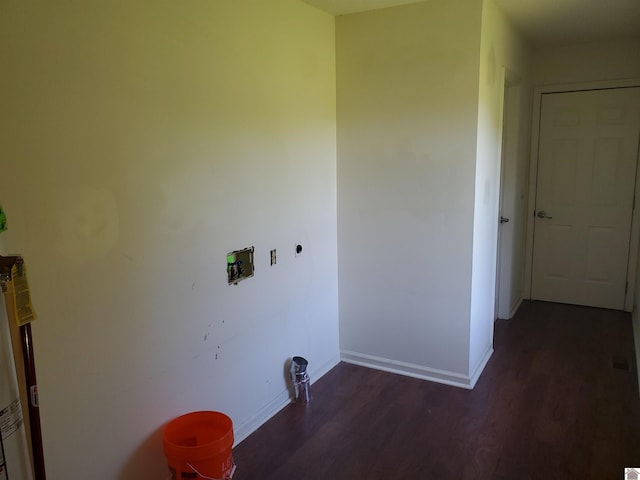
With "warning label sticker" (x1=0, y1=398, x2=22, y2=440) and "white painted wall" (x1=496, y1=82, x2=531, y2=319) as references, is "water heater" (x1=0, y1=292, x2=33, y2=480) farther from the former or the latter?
"white painted wall" (x1=496, y1=82, x2=531, y2=319)

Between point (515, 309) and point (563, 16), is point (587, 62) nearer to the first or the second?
point (563, 16)

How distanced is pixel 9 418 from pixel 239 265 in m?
1.21

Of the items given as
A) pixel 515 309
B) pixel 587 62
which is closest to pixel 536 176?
pixel 587 62

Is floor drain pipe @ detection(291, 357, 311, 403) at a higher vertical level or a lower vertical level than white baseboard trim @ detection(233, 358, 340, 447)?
higher

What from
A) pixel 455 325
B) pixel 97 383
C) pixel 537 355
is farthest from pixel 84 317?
pixel 537 355

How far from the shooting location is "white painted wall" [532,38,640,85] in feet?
13.4

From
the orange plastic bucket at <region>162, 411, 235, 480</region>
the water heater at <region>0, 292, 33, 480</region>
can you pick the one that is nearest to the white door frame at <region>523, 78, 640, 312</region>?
the orange plastic bucket at <region>162, 411, 235, 480</region>

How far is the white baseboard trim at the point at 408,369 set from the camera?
3.16m

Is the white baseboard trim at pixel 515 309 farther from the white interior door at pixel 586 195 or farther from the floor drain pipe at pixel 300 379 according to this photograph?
the floor drain pipe at pixel 300 379

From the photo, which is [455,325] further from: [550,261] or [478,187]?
[550,261]

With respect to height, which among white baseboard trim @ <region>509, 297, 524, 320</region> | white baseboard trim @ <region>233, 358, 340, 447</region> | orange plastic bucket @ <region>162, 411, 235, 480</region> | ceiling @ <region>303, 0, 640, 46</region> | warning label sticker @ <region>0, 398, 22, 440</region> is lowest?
white baseboard trim @ <region>233, 358, 340, 447</region>

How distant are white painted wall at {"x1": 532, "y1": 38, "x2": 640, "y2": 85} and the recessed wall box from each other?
3.35m

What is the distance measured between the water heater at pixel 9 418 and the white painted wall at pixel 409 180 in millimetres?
2198

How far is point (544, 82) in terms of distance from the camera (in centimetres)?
443
